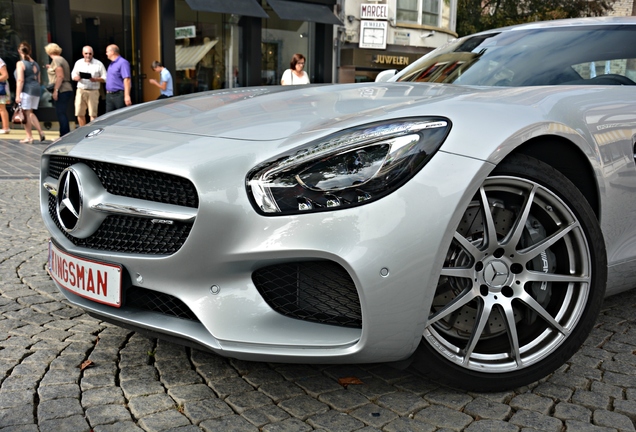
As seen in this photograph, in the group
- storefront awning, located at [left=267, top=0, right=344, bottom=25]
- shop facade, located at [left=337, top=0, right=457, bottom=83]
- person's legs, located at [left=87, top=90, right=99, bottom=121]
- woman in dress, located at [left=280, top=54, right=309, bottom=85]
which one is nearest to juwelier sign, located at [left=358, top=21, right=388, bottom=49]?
shop facade, located at [left=337, top=0, right=457, bottom=83]

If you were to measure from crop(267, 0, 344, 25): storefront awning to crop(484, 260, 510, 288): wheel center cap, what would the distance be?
17465mm

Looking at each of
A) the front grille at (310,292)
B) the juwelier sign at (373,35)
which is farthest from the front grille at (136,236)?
the juwelier sign at (373,35)

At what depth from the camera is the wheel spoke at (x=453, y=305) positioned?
2.27 m

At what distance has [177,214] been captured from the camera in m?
2.24

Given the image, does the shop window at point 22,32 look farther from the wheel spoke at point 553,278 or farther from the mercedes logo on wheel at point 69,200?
the wheel spoke at point 553,278

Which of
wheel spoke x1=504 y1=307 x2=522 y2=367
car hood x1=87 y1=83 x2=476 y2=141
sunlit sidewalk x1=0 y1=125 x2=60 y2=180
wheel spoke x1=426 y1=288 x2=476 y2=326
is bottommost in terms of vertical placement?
sunlit sidewalk x1=0 y1=125 x2=60 y2=180

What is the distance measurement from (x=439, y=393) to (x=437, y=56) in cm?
239

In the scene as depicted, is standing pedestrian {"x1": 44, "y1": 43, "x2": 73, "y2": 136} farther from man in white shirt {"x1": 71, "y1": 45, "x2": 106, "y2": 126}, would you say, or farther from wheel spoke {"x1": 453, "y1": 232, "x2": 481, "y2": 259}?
wheel spoke {"x1": 453, "y1": 232, "x2": 481, "y2": 259}

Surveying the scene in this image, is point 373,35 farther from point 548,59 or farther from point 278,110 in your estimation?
point 278,110

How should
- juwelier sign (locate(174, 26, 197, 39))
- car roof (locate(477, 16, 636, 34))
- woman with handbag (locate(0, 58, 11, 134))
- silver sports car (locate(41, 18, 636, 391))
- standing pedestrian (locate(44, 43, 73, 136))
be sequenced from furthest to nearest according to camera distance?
juwelier sign (locate(174, 26, 197, 39)) < standing pedestrian (locate(44, 43, 73, 136)) < woman with handbag (locate(0, 58, 11, 134)) < car roof (locate(477, 16, 636, 34)) < silver sports car (locate(41, 18, 636, 391))

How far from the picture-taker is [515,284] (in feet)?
7.89

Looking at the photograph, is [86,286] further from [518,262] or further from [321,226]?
[518,262]

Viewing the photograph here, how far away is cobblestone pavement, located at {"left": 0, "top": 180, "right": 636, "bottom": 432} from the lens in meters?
2.23

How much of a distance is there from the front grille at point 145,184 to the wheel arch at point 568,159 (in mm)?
1163
